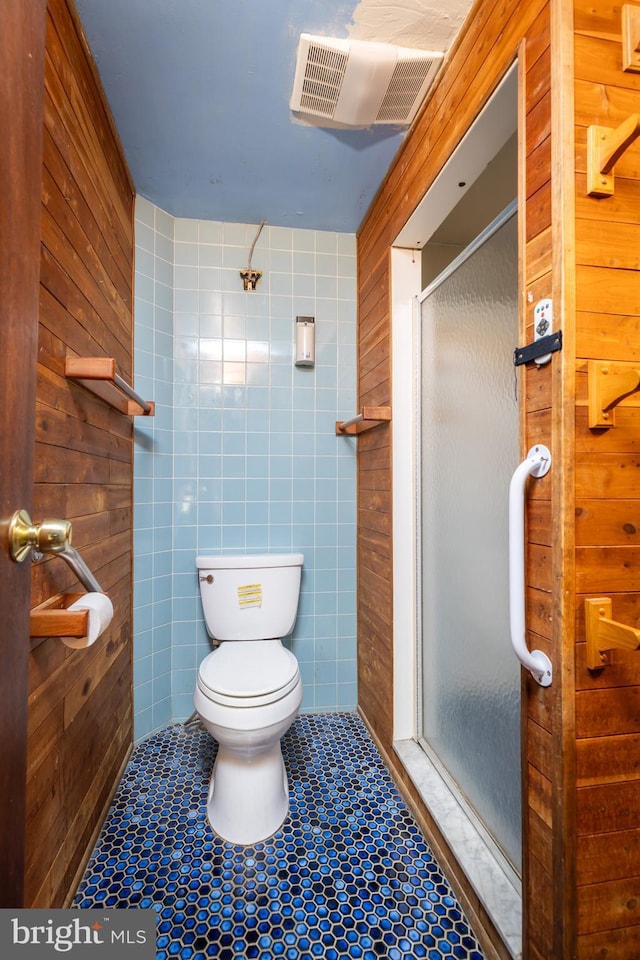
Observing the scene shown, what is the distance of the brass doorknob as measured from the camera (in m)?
0.50

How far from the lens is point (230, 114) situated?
1332 mm

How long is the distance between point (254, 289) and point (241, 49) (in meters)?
0.83

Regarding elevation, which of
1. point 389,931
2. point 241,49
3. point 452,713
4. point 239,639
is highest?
point 241,49

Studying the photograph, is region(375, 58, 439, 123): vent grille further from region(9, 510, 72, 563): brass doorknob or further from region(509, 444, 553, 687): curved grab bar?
region(9, 510, 72, 563): brass doorknob

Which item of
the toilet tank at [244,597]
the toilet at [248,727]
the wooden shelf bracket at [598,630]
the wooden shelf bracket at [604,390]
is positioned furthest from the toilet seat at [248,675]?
the wooden shelf bracket at [604,390]

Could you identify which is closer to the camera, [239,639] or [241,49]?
[241,49]

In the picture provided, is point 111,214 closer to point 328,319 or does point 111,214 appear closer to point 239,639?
point 328,319

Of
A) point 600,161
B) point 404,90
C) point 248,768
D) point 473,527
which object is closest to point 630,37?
point 600,161

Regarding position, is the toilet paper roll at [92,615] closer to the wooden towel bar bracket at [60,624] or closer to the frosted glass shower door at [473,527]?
the wooden towel bar bracket at [60,624]

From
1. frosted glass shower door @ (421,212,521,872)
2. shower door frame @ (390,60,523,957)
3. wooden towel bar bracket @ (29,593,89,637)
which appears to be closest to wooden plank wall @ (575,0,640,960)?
frosted glass shower door @ (421,212,521,872)

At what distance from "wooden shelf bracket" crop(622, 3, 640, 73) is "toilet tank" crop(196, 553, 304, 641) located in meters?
1.65

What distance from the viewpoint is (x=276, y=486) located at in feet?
6.34

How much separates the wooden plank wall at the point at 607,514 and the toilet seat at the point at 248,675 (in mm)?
822

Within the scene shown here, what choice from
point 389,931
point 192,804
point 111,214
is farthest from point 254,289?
point 389,931
